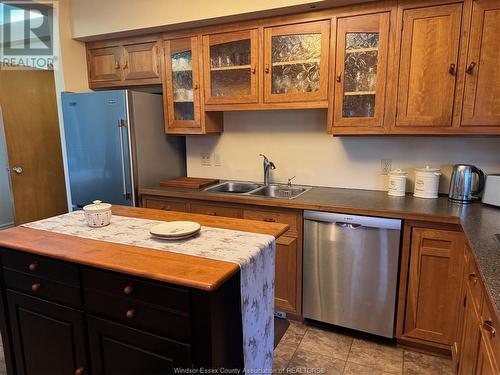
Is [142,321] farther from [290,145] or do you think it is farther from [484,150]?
[484,150]

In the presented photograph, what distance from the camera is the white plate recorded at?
1.49 m

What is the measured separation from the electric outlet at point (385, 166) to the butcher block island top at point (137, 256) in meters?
1.32

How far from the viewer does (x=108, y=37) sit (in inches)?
121

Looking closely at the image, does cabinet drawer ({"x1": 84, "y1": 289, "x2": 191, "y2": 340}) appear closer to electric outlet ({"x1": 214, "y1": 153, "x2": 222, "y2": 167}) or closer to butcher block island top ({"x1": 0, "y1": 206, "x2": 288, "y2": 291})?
butcher block island top ({"x1": 0, "y1": 206, "x2": 288, "y2": 291})

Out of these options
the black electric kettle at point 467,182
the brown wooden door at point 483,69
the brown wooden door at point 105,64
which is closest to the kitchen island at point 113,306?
the black electric kettle at point 467,182

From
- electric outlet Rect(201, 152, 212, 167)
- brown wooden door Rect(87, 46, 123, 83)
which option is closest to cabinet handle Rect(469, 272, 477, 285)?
electric outlet Rect(201, 152, 212, 167)

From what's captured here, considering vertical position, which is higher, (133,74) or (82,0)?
(82,0)

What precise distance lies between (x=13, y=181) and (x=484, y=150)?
4.37 meters

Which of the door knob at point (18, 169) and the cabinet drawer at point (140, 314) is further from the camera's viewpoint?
the door knob at point (18, 169)

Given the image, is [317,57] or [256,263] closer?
[256,263]

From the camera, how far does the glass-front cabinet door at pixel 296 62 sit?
7.96 ft

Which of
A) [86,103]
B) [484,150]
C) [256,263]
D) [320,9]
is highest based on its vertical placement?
[320,9]

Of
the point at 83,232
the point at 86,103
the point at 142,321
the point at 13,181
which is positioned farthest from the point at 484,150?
the point at 13,181

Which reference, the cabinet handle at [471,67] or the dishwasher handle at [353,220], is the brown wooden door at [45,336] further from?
the cabinet handle at [471,67]
